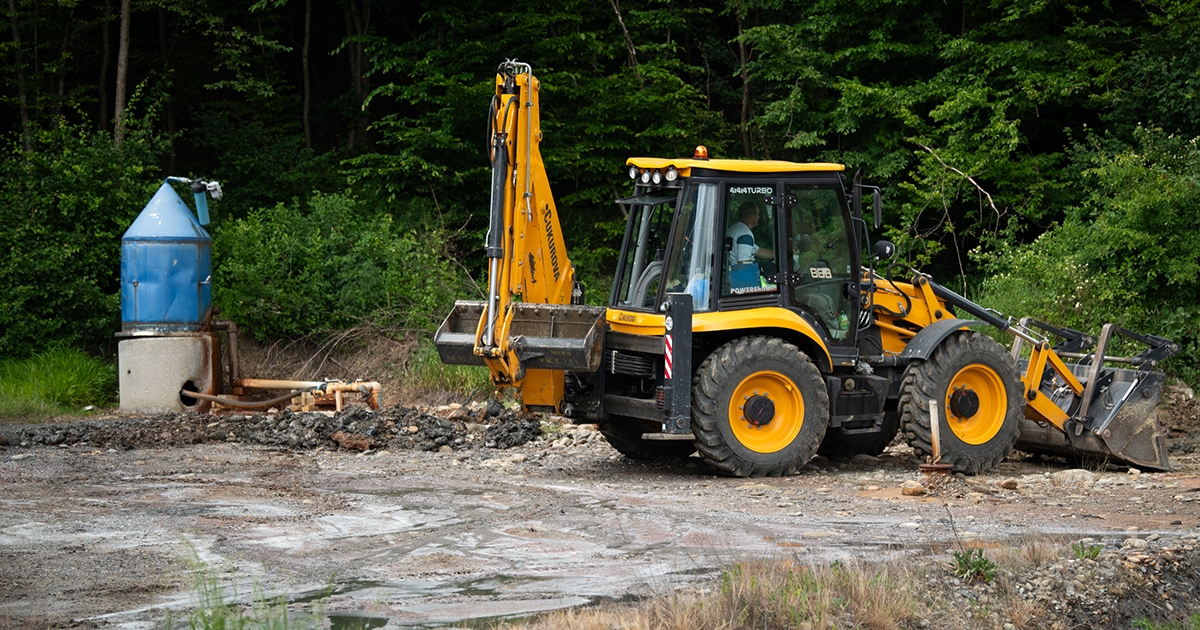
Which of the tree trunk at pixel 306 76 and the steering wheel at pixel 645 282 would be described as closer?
the steering wheel at pixel 645 282

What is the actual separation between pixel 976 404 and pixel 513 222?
4280 mm

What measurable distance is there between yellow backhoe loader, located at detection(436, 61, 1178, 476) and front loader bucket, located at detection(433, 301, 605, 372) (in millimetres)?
14

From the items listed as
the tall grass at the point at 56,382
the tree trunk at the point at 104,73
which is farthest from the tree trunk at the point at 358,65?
the tall grass at the point at 56,382

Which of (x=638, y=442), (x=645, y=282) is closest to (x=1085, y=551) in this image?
(x=645, y=282)

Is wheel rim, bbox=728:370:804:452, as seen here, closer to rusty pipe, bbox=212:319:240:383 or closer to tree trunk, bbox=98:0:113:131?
rusty pipe, bbox=212:319:240:383

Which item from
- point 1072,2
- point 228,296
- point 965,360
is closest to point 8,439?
point 228,296

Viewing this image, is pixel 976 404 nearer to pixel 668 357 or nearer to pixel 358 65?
pixel 668 357

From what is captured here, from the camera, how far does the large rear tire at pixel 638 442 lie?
35.4 feet

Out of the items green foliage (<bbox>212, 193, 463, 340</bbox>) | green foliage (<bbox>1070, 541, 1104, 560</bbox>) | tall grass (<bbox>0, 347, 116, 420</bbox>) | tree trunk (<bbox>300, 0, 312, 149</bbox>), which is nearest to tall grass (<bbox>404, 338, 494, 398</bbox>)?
green foliage (<bbox>212, 193, 463, 340</bbox>)

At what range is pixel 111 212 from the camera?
17578 mm

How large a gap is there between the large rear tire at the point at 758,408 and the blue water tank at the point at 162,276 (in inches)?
350

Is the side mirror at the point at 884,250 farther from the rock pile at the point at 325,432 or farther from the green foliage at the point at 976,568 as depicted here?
the rock pile at the point at 325,432

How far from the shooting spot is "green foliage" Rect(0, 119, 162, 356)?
54.7 feet

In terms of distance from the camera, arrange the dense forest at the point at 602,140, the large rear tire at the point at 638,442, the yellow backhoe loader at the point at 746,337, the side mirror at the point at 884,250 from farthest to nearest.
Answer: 1. the dense forest at the point at 602,140
2. the large rear tire at the point at 638,442
3. the side mirror at the point at 884,250
4. the yellow backhoe loader at the point at 746,337
